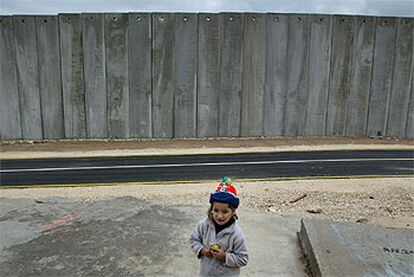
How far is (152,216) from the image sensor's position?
5586 mm

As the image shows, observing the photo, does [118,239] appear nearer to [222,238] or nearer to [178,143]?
[222,238]

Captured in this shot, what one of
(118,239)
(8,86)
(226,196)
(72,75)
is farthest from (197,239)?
(8,86)

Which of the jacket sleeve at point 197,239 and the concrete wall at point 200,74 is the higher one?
the concrete wall at point 200,74

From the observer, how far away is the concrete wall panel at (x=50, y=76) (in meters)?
12.0

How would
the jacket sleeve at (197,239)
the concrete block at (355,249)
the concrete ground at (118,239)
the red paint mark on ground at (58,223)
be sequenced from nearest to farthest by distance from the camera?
1. the jacket sleeve at (197,239)
2. the concrete block at (355,249)
3. the concrete ground at (118,239)
4. the red paint mark on ground at (58,223)

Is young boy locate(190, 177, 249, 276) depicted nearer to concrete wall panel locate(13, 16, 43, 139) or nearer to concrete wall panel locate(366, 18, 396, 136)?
concrete wall panel locate(13, 16, 43, 139)

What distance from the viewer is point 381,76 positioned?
13031mm

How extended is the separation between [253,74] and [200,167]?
15.5ft

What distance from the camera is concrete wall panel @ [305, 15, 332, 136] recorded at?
12547 millimetres

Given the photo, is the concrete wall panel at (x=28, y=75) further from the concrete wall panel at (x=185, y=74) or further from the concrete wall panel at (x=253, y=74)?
the concrete wall panel at (x=253, y=74)

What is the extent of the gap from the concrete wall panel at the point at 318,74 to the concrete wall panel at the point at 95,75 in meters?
6.62

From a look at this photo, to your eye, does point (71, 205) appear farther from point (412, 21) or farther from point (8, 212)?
point (412, 21)

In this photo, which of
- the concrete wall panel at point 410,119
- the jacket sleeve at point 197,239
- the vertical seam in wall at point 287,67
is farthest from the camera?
the concrete wall panel at point 410,119

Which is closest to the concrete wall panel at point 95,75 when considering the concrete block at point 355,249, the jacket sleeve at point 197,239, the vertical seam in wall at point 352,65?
the vertical seam in wall at point 352,65
